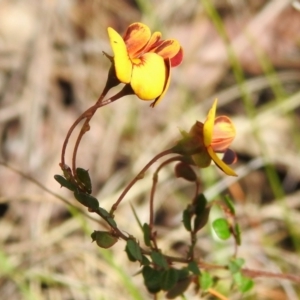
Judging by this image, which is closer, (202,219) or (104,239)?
(104,239)

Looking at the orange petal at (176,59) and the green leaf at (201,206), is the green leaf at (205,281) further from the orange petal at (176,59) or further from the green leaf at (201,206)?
the orange petal at (176,59)

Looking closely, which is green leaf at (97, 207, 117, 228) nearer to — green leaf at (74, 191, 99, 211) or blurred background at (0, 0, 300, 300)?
green leaf at (74, 191, 99, 211)

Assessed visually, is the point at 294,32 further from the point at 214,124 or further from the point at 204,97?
the point at 214,124

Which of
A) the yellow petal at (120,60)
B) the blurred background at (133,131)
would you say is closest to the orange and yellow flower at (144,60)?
the yellow petal at (120,60)

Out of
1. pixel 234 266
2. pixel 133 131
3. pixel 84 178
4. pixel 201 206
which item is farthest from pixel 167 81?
pixel 133 131

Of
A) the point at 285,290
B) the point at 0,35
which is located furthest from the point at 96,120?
the point at 285,290

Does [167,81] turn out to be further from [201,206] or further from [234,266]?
[234,266]
